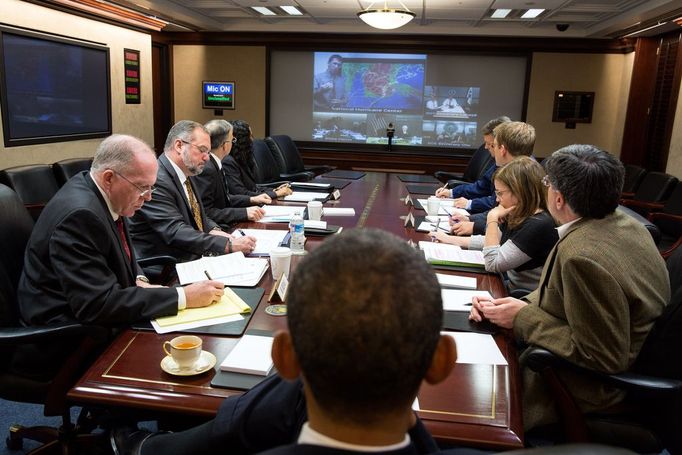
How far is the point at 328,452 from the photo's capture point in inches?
24.2

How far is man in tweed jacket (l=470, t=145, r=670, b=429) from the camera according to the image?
1.47 m

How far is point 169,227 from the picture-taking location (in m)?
2.58

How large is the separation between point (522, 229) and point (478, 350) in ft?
2.60

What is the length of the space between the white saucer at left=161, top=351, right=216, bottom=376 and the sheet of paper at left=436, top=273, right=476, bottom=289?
38.0 inches

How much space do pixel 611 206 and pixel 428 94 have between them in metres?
6.62

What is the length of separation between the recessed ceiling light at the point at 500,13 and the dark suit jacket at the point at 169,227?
197 inches

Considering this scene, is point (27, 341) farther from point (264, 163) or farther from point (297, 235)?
point (264, 163)

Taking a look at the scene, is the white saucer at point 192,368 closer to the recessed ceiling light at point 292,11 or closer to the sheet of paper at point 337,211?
the sheet of paper at point 337,211

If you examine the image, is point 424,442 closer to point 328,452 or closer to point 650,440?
point 328,452

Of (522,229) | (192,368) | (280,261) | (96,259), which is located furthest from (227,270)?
(522,229)

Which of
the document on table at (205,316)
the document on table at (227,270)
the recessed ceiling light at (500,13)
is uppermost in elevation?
the recessed ceiling light at (500,13)

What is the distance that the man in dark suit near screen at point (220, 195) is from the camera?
3.19 metres

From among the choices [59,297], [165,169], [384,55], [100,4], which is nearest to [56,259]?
[59,297]

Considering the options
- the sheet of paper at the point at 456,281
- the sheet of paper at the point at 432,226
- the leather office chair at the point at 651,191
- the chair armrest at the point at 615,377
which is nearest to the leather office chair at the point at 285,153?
the sheet of paper at the point at 432,226
